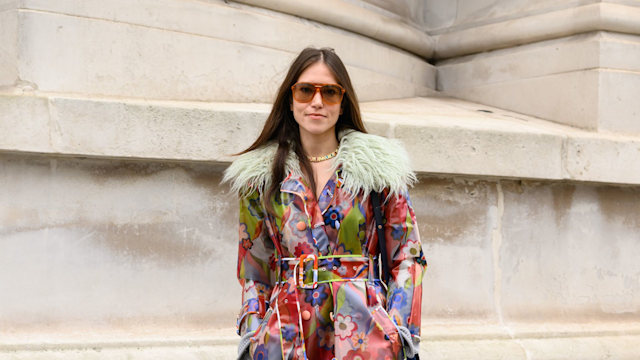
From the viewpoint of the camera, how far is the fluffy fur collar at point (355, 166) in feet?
8.68

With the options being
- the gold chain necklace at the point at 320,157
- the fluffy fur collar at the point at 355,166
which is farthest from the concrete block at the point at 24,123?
the gold chain necklace at the point at 320,157

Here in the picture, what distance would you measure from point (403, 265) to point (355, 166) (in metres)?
0.37

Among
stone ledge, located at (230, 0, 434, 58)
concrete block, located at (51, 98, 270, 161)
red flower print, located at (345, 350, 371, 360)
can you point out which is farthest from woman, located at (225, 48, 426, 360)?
stone ledge, located at (230, 0, 434, 58)

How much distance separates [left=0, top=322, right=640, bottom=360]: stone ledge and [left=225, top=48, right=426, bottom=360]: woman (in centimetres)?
140

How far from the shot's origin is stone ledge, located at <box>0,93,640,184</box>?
3.83 meters

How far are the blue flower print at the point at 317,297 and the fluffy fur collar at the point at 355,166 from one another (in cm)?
35

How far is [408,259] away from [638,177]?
2.71 meters

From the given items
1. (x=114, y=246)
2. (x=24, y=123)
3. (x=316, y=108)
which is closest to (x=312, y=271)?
(x=316, y=108)

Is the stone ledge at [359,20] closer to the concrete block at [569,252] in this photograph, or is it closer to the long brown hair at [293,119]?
the concrete block at [569,252]

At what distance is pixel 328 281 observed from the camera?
2568 millimetres

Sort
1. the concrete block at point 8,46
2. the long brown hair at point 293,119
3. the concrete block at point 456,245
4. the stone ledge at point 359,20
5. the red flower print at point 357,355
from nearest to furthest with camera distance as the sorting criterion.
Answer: the red flower print at point 357,355 < the long brown hair at point 293,119 < the concrete block at point 8,46 < the concrete block at point 456,245 < the stone ledge at point 359,20

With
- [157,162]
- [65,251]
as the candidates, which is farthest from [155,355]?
[157,162]

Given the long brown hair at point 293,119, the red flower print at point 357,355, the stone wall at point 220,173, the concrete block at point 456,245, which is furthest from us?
the concrete block at point 456,245

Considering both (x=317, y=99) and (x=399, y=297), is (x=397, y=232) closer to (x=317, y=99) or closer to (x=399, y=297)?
(x=399, y=297)
